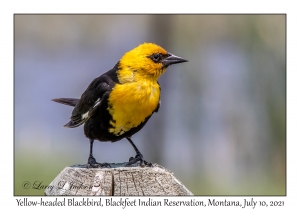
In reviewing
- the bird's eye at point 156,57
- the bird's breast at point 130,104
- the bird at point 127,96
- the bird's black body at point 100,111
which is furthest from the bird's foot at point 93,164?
the bird's eye at point 156,57

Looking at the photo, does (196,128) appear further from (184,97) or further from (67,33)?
(67,33)

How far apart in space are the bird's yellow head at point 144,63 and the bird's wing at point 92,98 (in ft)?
0.62

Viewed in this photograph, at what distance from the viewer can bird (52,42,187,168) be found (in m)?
5.76

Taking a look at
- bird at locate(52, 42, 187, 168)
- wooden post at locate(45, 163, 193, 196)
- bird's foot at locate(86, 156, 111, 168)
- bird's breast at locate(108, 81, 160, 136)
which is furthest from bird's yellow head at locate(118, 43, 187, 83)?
wooden post at locate(45, 163, 193, 196)

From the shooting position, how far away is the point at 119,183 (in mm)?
4781

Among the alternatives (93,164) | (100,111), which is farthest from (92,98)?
(93,164)

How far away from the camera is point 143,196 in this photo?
4762mm

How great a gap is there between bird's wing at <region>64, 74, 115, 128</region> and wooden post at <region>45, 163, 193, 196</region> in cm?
126

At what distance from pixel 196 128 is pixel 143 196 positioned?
187 inches

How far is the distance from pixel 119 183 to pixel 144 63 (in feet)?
5.36

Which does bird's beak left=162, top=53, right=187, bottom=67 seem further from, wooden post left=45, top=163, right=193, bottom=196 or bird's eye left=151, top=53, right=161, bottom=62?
wooden post left=45, top=163, right=193, bottom=196

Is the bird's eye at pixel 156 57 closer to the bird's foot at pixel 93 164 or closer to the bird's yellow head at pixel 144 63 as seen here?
the bird's yellow head at pixel 144 63

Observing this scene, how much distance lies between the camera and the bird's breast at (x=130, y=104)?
226 inches

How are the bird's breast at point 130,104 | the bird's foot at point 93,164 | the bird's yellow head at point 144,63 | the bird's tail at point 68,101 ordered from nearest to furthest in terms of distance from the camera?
the bird's foot at point 93,164, the bird's breast at point 130,104, the bird's yellow head at point 144,63, the bird's tail at point 68,101
